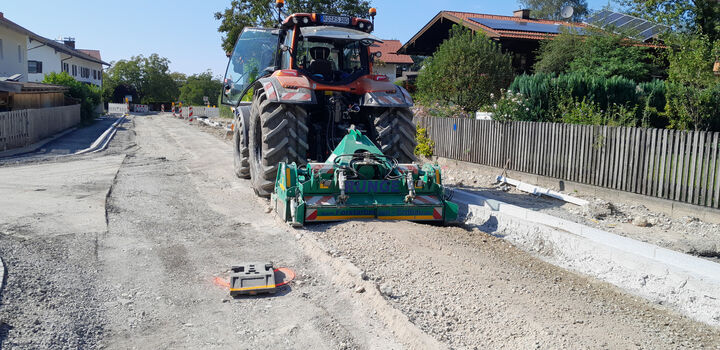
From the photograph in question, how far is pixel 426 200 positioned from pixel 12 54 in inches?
1263

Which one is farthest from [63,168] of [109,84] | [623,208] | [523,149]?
[109,84]

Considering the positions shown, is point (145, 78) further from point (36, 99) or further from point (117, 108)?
point (36, 99)

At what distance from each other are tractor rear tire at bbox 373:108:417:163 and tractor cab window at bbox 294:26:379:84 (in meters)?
0.91

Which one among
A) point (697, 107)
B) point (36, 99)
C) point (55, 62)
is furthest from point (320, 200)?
point (55, 62)

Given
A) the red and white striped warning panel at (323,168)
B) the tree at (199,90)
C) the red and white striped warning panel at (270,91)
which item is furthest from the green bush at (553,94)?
the tree at (199,90)

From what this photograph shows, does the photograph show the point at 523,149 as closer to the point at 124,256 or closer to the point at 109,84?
the point at 124,256

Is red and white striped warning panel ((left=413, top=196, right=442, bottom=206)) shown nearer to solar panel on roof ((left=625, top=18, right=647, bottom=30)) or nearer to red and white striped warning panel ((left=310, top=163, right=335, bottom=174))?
red and white striped warning panel ((left=310, top=163, right=335, bottom=174))


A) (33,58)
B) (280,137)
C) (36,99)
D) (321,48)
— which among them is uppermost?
(33,58)

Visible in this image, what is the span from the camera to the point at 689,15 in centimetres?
1908

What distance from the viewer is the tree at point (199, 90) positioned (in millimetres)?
72062

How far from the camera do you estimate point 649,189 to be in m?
9.75

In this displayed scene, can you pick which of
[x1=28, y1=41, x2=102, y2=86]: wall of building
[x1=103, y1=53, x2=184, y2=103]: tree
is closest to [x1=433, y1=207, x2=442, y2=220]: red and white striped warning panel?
[x1=28, y1=41, x2=102, y2=86]: wall of building

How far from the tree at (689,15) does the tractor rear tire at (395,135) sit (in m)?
14.4

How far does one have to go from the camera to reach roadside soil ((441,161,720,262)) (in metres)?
7.36
